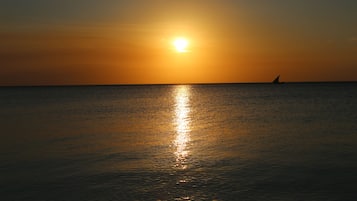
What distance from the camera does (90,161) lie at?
70.8 feet

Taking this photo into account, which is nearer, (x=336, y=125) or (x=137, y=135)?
(x=137, y=135)

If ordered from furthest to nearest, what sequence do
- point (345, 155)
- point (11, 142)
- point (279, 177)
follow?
point (11, 142), point (345, 155), point (279, 177)

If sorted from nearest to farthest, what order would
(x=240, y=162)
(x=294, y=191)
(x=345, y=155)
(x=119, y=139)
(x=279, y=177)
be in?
(x=294, y=191)
(x=279, y=177)
(x=240, y=162)
(x=345, y=155)
(x=119, y=139)

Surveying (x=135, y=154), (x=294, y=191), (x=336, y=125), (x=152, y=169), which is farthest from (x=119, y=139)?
(x=336, y=125)

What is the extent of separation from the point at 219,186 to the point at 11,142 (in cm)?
1958

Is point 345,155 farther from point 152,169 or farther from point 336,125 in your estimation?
point 336,125

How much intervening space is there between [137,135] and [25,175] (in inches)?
621

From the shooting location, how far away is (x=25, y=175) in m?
18.2

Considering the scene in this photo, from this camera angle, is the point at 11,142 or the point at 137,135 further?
the point at 137,135

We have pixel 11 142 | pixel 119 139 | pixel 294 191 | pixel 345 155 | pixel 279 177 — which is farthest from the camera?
pixel 119 139

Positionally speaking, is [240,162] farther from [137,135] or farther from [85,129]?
[85,129]

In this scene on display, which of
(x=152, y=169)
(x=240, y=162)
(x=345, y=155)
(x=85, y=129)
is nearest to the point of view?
(x=152, y=169)

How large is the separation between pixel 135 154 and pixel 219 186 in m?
8.87

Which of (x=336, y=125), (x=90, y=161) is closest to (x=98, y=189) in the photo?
(x=90, y=161)
